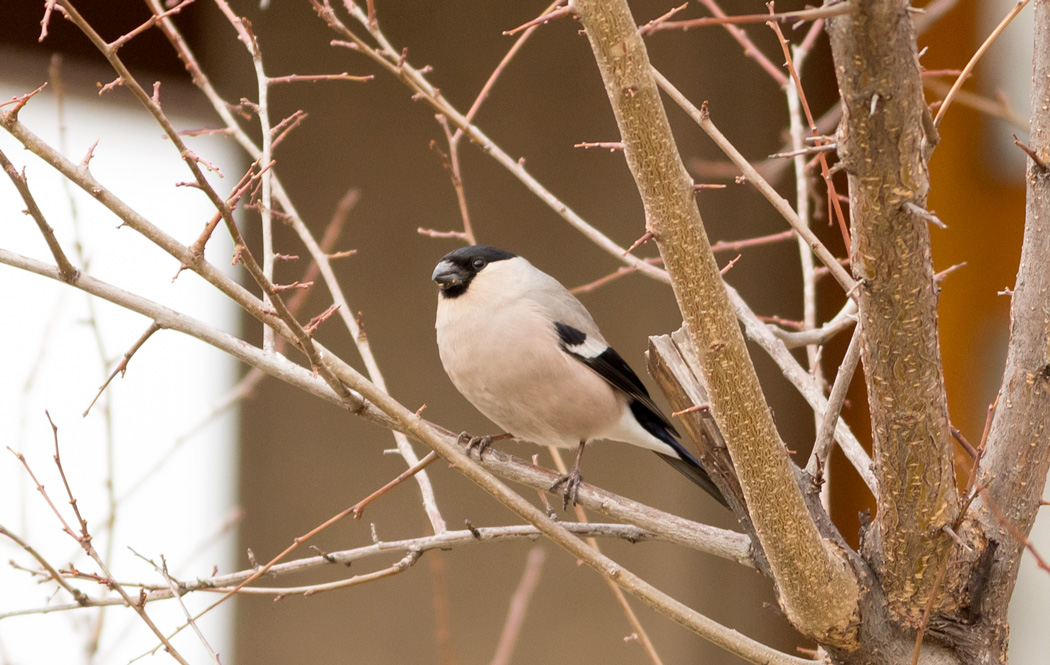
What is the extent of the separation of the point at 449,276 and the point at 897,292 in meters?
1.07

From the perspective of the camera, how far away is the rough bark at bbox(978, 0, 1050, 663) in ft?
3.26

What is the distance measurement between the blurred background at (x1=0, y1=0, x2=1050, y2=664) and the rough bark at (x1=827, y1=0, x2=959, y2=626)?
5.89ft

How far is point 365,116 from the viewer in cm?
311

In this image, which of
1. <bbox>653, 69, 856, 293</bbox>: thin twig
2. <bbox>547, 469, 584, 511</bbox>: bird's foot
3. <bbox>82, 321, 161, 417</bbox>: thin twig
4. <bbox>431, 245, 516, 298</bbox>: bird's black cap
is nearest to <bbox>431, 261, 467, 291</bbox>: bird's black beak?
<bbox>431, 245, 516, 298</bbox>: bird's black cap

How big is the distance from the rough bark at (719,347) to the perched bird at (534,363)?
0.58 meters

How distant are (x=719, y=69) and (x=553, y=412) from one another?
162cm

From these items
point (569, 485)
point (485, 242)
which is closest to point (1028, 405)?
point (569, 485)

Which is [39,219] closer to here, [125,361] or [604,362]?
[125,361]

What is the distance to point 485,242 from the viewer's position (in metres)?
2.98

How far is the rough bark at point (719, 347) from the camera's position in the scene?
2.56 ft

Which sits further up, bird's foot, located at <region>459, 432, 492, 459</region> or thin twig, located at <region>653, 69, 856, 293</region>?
thin twig, located at <region>653, 69, 856, 293</region>

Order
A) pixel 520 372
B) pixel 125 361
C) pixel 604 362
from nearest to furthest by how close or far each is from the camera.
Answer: pixel 125 361 → pixel 520 372 → pixel 604 362

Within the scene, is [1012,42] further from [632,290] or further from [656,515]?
[656,515]

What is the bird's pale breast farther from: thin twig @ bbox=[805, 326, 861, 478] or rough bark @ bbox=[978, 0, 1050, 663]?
rough bark @ bbox=[978, 0, 1050, 663]
